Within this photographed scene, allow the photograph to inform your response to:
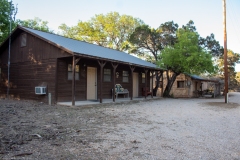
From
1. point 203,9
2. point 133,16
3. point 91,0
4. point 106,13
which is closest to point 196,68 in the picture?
point 203,9

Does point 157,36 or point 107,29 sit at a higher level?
point 107,29

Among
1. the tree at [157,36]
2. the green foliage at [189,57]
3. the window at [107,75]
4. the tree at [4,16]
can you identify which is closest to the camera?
the window at [107,75]

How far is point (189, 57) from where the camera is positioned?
1527 centimetres

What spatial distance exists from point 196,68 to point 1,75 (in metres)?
14.4

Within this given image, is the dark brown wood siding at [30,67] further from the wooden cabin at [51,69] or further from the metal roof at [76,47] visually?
the metal roof at [76,47]

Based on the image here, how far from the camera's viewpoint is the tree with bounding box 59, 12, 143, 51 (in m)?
33.9

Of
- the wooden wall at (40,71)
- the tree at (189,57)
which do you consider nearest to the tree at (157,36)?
the tree at (189,57)

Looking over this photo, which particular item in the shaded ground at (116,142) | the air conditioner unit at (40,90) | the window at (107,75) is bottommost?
the shaded ground at (116,142)

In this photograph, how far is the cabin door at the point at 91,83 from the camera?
1166 cm

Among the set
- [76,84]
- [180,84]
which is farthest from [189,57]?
[76,84]

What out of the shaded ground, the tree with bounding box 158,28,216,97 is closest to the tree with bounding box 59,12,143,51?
the tree with bounding box 158,28,216,97

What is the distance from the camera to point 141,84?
16.5 m

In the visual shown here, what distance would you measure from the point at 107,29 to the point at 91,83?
23.8 m

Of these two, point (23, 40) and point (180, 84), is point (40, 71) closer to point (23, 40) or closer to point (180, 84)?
point (23, 40)
